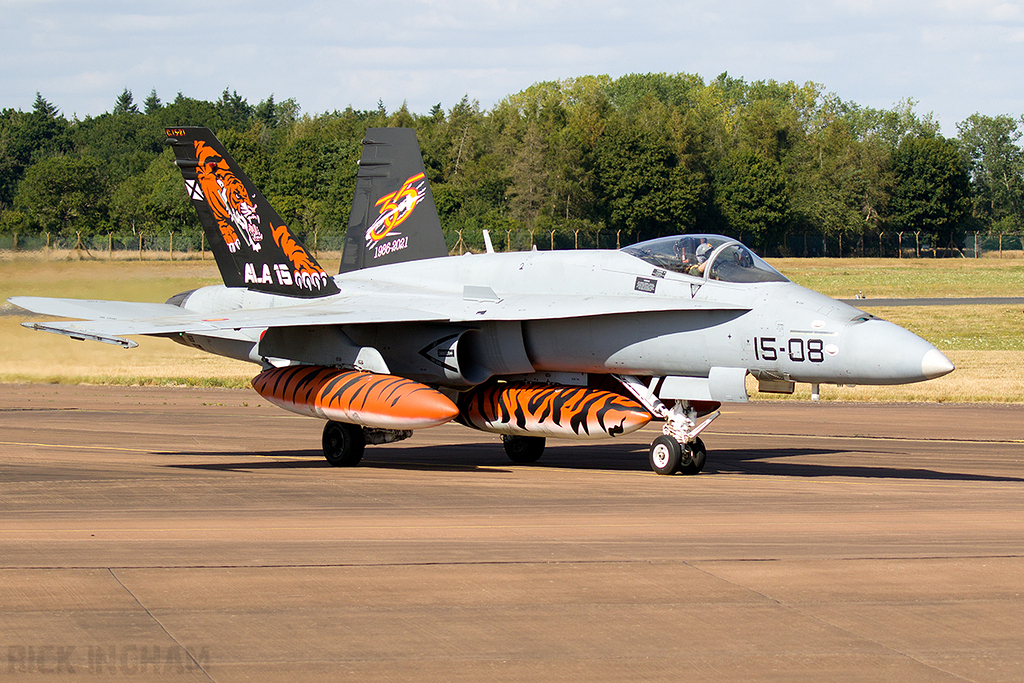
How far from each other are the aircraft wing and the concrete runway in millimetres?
1687

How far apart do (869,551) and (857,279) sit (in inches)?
2349

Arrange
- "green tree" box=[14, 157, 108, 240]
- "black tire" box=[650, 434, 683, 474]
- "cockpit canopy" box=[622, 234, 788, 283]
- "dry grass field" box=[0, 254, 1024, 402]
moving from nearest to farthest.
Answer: "cockpit canopy" box=[622, 234, 788, 283], "black tire" box=[650, 434, 683, 474], "dry grass field" box=[0, 254, 1024, 402], "green tree" box=[14, 157, 108, 240]

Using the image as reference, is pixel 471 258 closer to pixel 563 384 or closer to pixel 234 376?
pixel 563 384

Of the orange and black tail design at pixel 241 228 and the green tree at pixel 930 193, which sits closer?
the orange and black tail design at pixel 241 228

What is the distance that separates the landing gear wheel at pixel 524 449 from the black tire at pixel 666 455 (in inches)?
96.1

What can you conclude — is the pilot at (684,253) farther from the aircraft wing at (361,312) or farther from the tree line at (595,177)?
the tree line at (595,177)

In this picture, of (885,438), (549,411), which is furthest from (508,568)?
(885,438)

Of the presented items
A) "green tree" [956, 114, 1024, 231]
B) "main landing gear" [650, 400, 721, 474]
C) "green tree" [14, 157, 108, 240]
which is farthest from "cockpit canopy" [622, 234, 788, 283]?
"green tree" [956, 114, 1024, 231]

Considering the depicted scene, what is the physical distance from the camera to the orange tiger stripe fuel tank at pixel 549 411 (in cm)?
1338

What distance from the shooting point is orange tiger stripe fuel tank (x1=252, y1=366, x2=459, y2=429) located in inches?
535

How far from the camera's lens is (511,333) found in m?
14.3

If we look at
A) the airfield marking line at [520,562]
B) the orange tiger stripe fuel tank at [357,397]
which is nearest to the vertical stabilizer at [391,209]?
the orange tiger stripe fuel tank at [357,397]

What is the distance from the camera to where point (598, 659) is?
6.01 metres

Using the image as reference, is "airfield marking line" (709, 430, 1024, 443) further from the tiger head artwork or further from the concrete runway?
the tiger head artwork
